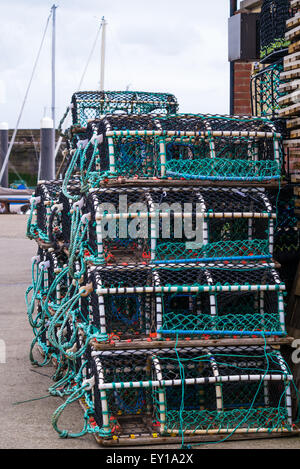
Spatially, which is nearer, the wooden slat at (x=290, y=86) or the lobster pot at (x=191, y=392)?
the lobster pot at (x=191, y=392)

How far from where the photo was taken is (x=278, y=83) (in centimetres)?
552

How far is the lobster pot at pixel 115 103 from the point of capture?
6039 mm

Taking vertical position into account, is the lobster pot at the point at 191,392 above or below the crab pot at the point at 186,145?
below

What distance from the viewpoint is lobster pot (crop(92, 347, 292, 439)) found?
12.9 ft

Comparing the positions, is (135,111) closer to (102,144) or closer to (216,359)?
(102,144)

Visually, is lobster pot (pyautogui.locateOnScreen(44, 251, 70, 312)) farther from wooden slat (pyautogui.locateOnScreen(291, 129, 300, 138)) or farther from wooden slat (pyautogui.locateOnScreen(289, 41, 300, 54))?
wooden slat (pyautogui.locateOnScreen(289, 41, 300, 54))

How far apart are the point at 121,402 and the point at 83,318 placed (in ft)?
2.11

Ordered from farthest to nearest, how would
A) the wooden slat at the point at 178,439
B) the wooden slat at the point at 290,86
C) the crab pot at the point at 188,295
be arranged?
the wooden slat at the point at 290,86
the crab pot at the point at 188,295
the wooden slat at the point at 178,439

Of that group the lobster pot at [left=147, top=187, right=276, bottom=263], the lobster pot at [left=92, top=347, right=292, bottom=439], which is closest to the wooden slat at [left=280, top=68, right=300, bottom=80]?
the lobster pot at [left=147, top=187, right=276, bottom=263]

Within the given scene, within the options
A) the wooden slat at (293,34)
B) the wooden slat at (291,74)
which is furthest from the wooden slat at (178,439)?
the wooden slat at (293,34)

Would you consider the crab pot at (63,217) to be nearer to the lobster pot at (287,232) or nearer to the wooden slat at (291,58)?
the lobster pot at (287,232)

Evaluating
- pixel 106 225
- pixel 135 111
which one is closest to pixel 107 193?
pixel 106 225

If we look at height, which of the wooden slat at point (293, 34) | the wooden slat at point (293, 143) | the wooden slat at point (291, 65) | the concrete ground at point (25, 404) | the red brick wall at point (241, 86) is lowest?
the concrete ground at point (25, 404)

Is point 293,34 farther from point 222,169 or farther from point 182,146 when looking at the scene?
point 222,169
